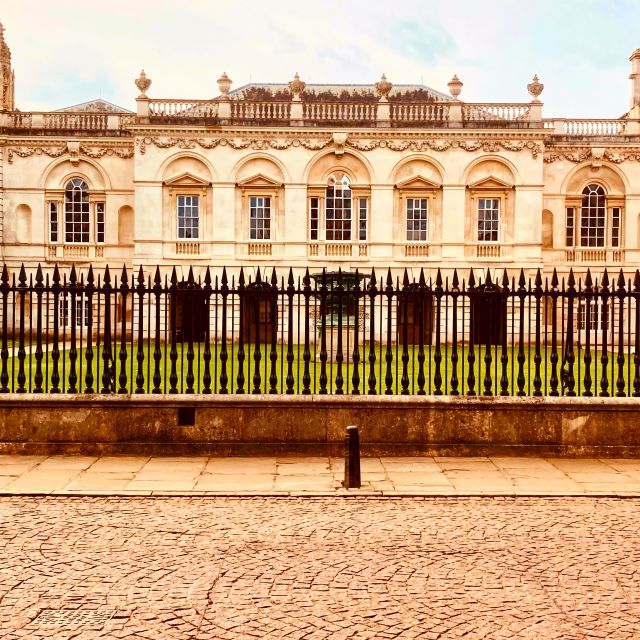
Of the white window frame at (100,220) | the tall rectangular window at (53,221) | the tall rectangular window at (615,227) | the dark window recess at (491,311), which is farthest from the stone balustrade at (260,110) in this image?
the dark window recess at (491,311)

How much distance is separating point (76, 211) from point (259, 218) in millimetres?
8252

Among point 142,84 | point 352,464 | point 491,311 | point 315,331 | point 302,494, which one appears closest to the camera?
point 302,494

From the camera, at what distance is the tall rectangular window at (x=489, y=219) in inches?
1364

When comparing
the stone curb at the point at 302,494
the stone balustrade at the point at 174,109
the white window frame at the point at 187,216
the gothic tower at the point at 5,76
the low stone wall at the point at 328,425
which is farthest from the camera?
the gothic tower at the point at 5,76

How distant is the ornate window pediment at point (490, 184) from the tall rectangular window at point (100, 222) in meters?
15.9

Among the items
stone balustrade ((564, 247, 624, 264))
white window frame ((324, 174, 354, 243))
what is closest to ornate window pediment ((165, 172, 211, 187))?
white window frame ((324, 174, 354, 243))

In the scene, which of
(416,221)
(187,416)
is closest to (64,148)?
(416,221)

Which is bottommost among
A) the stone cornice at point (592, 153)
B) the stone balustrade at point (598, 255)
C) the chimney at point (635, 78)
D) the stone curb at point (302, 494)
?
the stone curb at point (302, 494)

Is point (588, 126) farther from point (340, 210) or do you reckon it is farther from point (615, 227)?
point (340, 210)

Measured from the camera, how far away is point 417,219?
34.9 metres

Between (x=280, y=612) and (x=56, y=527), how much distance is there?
2.94 meters

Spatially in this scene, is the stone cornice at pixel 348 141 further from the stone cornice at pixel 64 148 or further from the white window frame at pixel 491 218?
the stone cornice at pixel 64 148

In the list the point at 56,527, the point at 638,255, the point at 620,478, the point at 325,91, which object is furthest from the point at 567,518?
the point at 325,91

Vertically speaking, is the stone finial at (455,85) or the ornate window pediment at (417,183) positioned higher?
the stone finial at (455,85)
